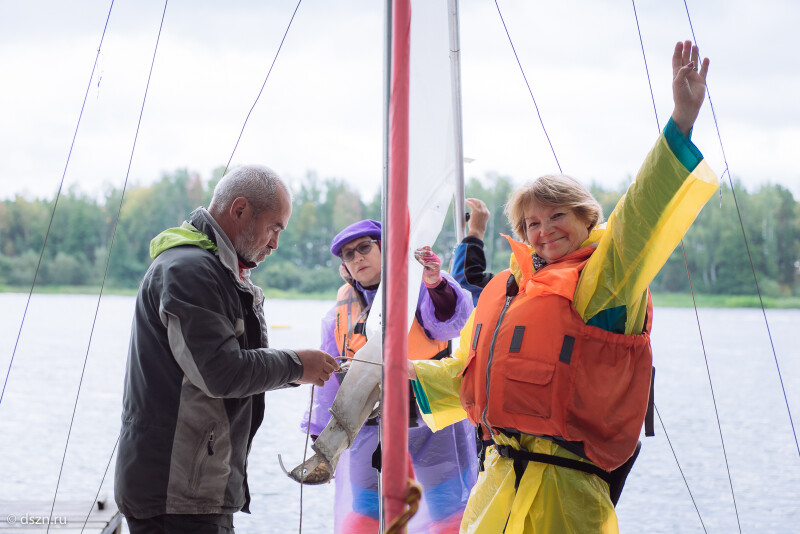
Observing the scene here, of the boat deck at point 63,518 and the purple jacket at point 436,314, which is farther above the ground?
the purple jacket at point 436,314

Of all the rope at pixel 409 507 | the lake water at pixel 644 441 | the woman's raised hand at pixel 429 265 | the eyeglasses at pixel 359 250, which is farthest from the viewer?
the lake water at pixel 644 441

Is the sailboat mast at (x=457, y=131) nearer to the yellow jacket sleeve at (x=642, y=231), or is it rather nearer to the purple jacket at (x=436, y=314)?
the purple jacket at (x=436, y=314)

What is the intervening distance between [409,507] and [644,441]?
9.98 metres

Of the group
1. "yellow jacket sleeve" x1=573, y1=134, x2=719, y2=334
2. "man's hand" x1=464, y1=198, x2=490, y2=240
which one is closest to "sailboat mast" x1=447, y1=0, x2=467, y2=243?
"man's hand" x1=464, y1=198, x2=490, y2=240

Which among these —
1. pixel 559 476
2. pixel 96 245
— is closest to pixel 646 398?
pixel 559 476

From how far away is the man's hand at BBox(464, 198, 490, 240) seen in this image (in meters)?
3.03

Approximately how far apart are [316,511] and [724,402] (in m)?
7.82

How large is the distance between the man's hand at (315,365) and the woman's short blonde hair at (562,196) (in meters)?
0.58

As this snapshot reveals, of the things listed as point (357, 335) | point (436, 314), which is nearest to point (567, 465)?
point (436, 314)

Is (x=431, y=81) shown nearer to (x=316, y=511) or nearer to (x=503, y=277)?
(x=503, y=277)

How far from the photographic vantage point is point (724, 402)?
11680mm

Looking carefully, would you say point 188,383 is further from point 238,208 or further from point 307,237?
point 307,237

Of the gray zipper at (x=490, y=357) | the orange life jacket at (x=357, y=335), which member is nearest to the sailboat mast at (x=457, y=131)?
the orange life jacket at (x=357, y=335)

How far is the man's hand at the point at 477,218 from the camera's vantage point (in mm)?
3025
